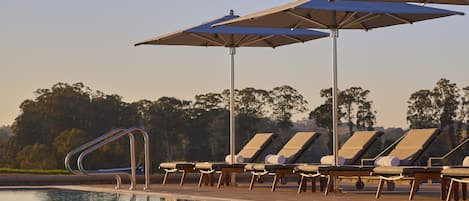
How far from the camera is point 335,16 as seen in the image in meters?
12.0

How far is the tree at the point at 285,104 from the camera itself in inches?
977

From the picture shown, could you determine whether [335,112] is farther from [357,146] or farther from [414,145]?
[357,146]

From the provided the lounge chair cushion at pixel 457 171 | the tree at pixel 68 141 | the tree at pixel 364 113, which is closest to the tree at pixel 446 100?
the tree at pixel 364 113

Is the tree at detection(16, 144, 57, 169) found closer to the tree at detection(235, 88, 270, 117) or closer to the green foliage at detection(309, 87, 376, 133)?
the tree at detection(235, 88, 270, 117)

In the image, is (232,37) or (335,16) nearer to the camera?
(335,16)

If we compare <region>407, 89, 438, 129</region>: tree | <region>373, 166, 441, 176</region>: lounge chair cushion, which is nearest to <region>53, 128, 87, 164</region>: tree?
<region>407, 89, 438, 129</region>: tree

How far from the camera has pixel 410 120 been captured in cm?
2370

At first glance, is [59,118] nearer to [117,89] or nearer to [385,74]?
[117,89]

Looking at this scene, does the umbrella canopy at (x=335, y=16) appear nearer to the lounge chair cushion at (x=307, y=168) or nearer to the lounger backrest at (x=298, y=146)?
the lounge chair cushion at (x=307, y=168)

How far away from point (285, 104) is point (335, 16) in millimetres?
13909

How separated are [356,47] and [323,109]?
307 cm

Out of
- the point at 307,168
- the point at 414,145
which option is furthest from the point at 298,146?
the point at 307,168

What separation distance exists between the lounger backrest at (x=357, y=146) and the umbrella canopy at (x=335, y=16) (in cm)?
109

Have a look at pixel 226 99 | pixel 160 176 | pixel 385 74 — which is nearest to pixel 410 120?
pixel 385 74
